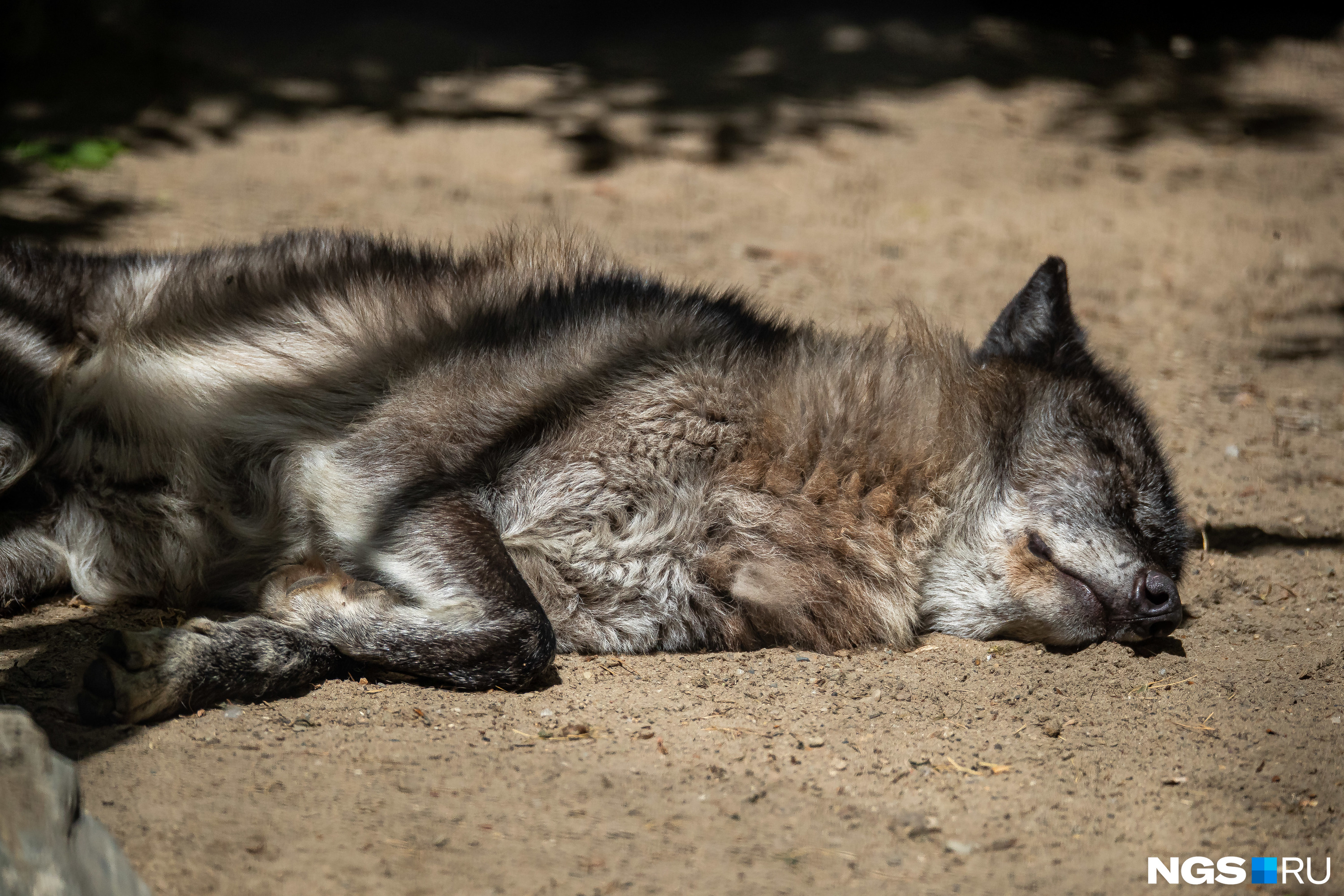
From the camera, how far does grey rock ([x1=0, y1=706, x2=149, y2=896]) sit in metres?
1.87

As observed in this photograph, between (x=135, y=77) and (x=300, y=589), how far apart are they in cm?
600

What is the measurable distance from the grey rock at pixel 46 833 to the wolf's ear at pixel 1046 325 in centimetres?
326

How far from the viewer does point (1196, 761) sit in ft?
9.68

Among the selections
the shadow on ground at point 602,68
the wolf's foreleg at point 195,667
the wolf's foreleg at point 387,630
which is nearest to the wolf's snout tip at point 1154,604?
the wolf's foreleg at point 387,630

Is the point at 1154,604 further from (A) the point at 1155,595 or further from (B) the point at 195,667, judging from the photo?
(B) the point at 195,667

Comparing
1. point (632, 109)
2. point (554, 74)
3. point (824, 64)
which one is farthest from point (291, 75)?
point (824, 64)

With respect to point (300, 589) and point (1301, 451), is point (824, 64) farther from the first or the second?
point (300, 589)

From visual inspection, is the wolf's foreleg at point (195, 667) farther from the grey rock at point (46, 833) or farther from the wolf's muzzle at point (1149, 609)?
the wolf's muzzle at point (1149, 609)

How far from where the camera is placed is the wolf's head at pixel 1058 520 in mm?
3604

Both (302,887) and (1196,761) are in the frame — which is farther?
(1196,761)

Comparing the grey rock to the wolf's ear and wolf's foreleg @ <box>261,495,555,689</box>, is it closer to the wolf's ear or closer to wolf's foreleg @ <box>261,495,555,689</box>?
wolf's foreleg @ <box>261,495,555,689</box>
